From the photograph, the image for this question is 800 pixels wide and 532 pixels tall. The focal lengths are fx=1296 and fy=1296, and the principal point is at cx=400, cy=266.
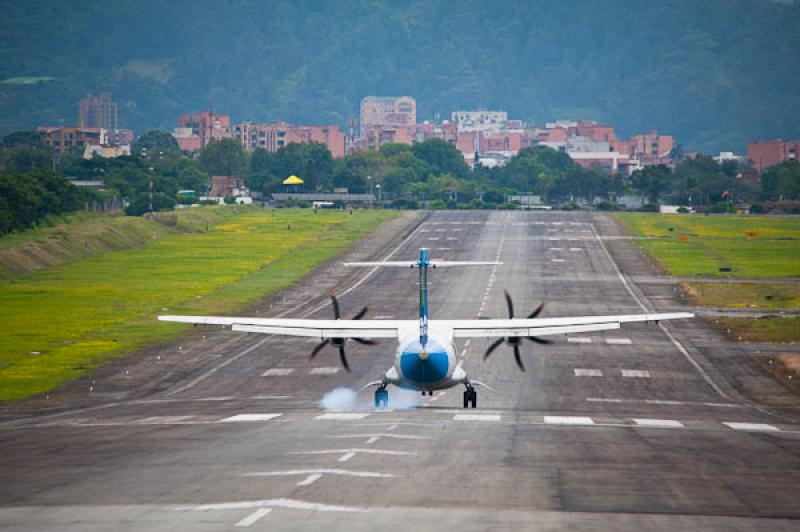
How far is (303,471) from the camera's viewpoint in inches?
1512

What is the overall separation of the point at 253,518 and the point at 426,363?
22996mm

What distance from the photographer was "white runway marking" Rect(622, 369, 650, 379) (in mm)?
75312

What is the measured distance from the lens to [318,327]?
191 feet

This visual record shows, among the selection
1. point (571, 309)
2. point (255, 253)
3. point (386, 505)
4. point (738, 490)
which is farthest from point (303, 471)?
point (255, 253)

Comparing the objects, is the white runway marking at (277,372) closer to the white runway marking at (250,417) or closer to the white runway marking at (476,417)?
the white runway marking at (250,417)

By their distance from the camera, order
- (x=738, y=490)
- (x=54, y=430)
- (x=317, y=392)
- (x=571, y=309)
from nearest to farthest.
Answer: (x=738, y=490) → (x=54, y=430) → (x=317, y=392) → (x=571, y=309)

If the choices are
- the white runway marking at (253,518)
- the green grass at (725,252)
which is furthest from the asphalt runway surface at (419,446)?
the green grass at (725,252)

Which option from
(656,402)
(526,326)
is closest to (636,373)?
(656,402)

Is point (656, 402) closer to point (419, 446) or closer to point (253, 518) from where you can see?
point (419, 446)

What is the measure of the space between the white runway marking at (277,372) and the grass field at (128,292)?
11032 millimetres

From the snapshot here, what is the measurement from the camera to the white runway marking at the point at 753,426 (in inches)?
2098

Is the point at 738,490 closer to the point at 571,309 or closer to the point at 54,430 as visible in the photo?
the point at 54,430

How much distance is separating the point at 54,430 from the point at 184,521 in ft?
74.3

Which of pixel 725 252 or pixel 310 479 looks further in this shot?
pixel 725 252
